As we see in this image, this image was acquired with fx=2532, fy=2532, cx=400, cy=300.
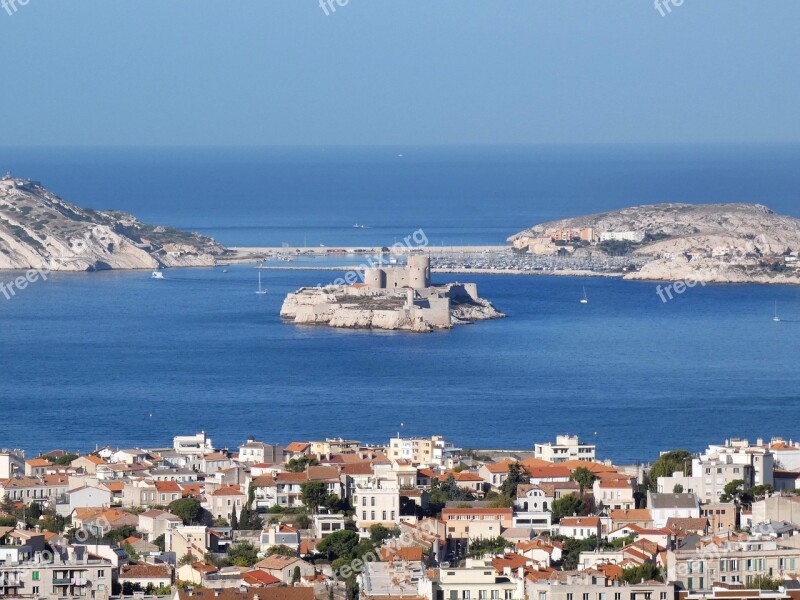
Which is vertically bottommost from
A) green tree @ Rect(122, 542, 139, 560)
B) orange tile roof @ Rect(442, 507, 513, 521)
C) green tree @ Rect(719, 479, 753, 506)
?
green tree @ Rect(122, 542, 139, 560)

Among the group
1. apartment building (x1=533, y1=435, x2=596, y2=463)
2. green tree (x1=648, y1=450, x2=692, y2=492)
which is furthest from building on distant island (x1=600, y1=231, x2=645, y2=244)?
green tree (x1=648, y1=450, x2=692, y2=492)

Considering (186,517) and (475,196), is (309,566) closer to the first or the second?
(186,517)

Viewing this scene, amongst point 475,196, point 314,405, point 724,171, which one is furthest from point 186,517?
point 724,171

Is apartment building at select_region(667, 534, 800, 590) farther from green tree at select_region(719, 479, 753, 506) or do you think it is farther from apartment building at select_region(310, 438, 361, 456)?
apartment building at select_region(310, 438, 361, 456)

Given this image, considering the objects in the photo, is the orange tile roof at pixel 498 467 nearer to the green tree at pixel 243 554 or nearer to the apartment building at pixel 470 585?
the green tree at pixel 243 554

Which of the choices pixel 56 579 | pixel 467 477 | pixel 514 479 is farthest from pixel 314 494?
pixel 56 579
